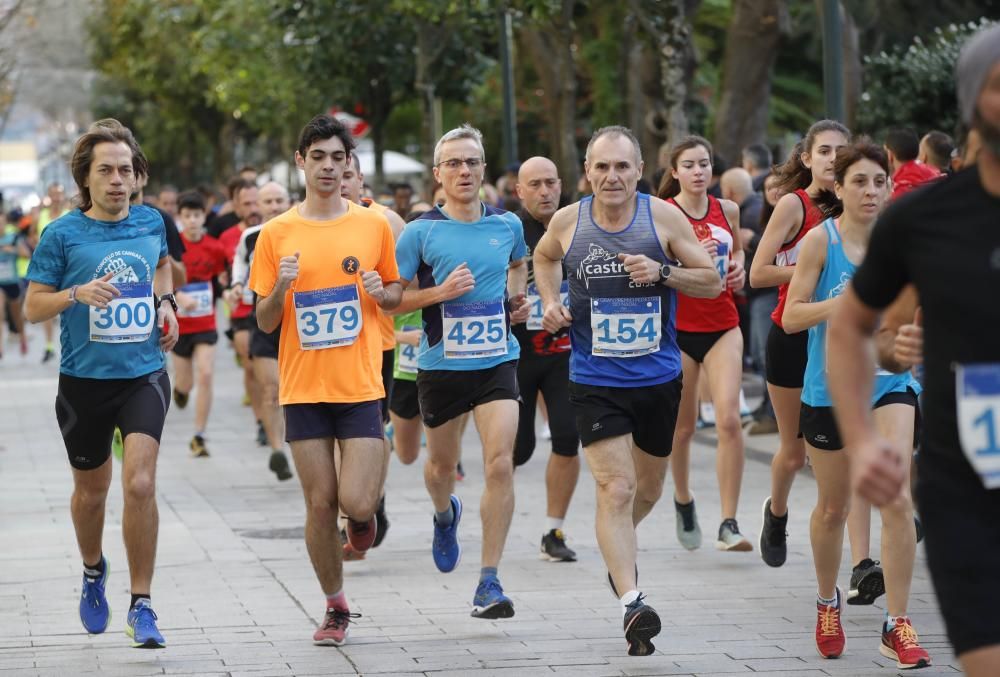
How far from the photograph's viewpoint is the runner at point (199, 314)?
1474cm

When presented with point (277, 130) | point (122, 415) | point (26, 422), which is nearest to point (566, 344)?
A: point (122, 415)

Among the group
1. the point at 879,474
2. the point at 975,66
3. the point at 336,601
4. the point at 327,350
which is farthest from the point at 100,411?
the point at 975,66

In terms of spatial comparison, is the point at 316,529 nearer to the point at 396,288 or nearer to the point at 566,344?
the point at 396,288

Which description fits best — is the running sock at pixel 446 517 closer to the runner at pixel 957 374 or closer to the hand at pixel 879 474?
the runner at pixel 957 374

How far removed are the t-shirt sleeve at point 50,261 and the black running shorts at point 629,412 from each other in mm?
2130

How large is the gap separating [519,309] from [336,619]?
1844 millimetres

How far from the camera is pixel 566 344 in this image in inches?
388

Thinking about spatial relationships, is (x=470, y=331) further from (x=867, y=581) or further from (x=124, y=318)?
(x=867, y=581)

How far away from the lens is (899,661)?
6.63m

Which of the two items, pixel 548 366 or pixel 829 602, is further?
pixel 548 366

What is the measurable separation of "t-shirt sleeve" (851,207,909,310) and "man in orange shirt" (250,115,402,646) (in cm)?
346

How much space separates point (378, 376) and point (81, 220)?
1354 mm

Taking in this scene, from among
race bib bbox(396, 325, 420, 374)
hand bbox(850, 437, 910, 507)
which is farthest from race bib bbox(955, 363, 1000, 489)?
race bib bbox(396, 325, 420, 374)

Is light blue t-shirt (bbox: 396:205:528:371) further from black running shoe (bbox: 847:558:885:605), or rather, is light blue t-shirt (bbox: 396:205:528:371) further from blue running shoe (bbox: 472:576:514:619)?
black running shoe (bbox: 847:558:885:605)
